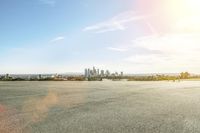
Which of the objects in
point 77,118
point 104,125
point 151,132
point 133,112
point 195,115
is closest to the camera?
point 151,132

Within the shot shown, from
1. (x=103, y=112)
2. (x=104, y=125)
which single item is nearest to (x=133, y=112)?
(x=103, y=112)

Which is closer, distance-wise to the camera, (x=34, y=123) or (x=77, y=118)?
(x=34, y=123)

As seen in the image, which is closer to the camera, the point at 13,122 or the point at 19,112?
the point at 13,122

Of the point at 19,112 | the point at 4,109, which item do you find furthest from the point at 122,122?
the point at 4,109

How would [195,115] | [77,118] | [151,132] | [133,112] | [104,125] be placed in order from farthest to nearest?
[133,112], [195,115], [77,118], [104,125], [151,132]

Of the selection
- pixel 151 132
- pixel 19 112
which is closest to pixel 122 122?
pixel 151 132

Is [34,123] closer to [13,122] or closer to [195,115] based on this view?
[13,122]

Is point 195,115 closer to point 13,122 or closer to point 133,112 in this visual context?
point 133,112

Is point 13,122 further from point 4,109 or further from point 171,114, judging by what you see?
point 171,114
